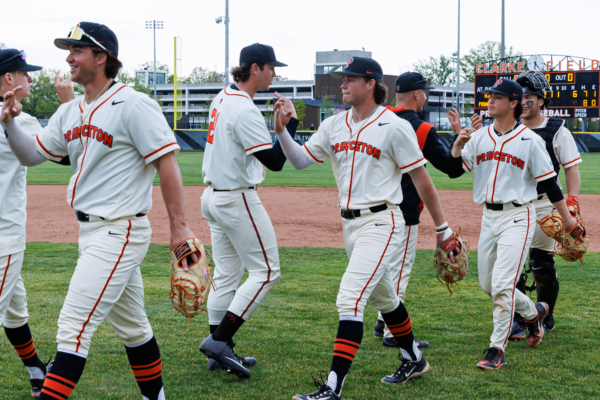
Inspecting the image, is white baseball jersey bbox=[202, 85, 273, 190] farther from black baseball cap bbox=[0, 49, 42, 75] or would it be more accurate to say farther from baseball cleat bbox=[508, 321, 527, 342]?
baseball cleat bbox=[508, 321, 527, 342]

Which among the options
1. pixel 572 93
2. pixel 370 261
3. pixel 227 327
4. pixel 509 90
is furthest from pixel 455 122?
pixel 572 93

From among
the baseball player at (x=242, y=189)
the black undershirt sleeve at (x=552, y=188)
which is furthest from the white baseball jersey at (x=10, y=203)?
the black undershirt sleeve at (x=552, y=188)

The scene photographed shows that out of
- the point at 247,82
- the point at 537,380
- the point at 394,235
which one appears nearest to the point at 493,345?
the point at 537,380

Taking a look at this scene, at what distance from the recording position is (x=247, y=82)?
4.51m

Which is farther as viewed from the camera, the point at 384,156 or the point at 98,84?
the point at 384,156

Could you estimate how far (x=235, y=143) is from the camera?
4305 millimetres

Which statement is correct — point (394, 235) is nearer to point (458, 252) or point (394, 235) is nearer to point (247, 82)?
point (458, 252)

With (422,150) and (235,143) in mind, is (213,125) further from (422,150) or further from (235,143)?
(422,150)

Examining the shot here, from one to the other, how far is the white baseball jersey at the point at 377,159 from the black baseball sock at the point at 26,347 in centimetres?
215

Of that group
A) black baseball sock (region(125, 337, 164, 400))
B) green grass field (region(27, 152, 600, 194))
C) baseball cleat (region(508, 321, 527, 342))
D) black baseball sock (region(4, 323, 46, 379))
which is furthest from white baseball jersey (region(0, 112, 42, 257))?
green grass field (region(27, 152, 600, 194))

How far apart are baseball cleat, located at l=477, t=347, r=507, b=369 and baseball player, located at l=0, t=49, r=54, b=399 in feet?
9.61

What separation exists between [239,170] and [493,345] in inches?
85.3

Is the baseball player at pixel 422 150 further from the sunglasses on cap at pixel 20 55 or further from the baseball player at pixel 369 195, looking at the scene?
the sunglasses on cap at pixel 20 55

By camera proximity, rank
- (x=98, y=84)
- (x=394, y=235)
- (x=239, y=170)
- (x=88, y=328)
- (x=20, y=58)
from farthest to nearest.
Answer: (x=239, y=170) < (x=394, y=235) < (x=20, y=58) < (x=98, y=84) < (x=88, y=328)
